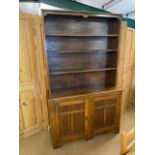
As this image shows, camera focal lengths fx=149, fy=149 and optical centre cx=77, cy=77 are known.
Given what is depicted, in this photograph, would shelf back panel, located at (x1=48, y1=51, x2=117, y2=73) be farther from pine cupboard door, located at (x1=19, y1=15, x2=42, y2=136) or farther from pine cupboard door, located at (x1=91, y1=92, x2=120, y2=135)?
pine cupboard door, located at (x1=91, y1=92, x2=120, y2=135)

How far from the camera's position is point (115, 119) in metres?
2.34

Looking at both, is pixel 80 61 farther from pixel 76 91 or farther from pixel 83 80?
pixel 76 91

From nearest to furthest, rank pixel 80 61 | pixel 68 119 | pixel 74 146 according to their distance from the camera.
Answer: pixel 68 119 → pixel 74 146 → pixel 80 61

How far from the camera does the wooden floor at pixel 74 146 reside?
207 centimetres

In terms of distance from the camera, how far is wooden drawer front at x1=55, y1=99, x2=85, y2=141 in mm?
1991

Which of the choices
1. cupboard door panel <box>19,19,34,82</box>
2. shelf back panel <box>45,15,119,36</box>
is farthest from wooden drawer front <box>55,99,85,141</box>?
shelf back panel <box>45,15,119,36</box>

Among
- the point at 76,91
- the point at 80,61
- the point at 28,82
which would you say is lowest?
the point at 76,91

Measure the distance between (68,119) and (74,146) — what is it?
454mm

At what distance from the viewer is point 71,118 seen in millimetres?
2062

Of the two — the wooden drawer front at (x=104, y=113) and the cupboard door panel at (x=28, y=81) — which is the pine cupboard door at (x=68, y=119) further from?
the cupboard door panel at (x=28, y=81)

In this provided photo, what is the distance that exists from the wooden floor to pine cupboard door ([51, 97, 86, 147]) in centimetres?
12

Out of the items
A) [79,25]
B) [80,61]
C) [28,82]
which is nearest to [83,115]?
[80,61]
